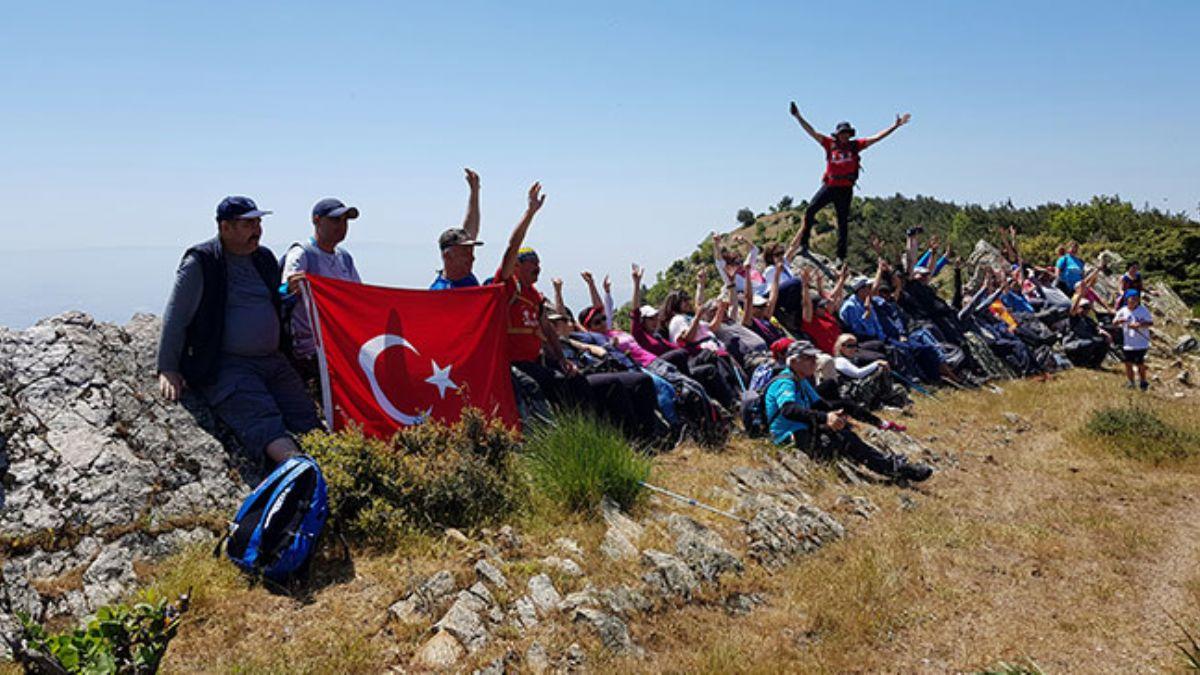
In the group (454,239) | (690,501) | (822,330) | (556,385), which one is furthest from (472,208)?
(822,330)

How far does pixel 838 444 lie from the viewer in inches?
332

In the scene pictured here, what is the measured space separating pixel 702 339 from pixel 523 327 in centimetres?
332

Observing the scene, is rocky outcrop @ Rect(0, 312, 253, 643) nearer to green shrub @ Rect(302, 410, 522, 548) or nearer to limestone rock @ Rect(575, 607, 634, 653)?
green shrub @ Rect(302, 410, 522, 548)

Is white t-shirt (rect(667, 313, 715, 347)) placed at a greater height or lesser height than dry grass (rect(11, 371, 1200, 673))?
greater

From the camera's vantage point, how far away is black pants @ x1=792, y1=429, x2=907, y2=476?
27.4 feet

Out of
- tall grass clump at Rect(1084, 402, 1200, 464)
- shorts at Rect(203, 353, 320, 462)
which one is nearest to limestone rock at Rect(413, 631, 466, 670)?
shorts at Rect(203, 353, 320, 462)

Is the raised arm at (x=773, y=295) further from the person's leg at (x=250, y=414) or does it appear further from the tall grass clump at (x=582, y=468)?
the person's leg at (x=250, y=414)

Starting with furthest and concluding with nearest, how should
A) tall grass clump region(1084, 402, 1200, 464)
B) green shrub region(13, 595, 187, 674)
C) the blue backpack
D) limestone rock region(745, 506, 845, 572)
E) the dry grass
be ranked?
1. tall grass clump region(1084, 402, 1200, 464)
2. limestone rock region(745, 506, 845, 572)
3. the blue backpack
4. the dry grass
5. green shrub region(13, 595, 187, 674)

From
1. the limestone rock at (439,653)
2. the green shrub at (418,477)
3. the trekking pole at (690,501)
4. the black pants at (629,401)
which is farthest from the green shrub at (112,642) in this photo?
the black pants at (629,401)

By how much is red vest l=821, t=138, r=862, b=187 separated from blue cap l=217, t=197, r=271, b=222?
1187cm

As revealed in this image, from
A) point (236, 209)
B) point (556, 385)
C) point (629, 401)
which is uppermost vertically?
point (236, 209)

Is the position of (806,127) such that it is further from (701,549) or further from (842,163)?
(701,549)

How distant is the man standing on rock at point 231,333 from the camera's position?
548cm

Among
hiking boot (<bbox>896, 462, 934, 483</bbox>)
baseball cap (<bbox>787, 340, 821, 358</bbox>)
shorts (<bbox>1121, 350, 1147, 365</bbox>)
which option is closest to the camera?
baseball cap (<bbox>787, 340, 821, 358</bbox>)
